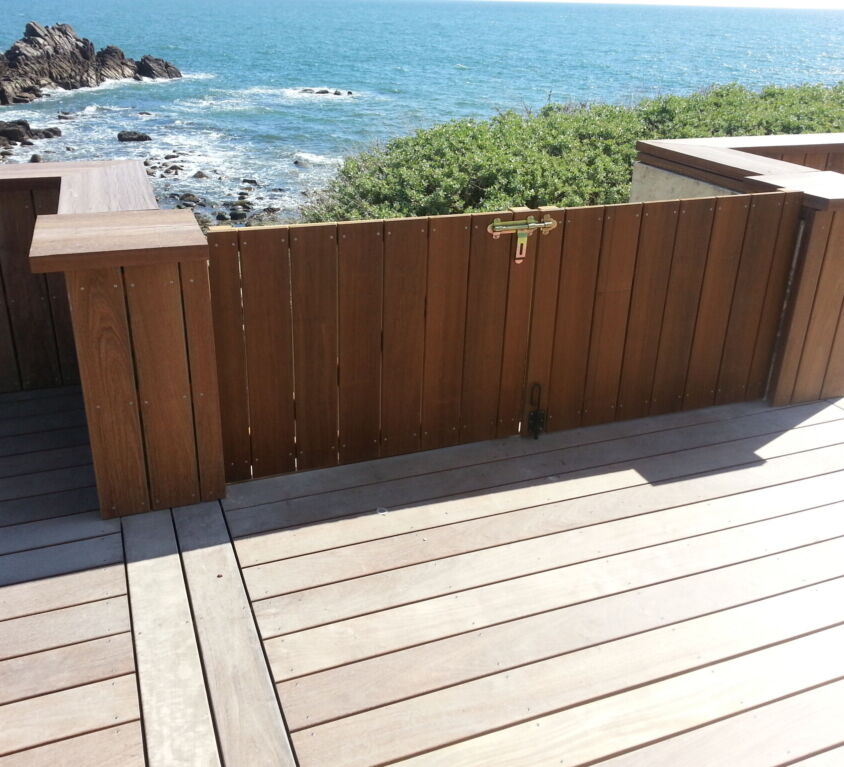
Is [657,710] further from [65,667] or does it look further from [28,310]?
[28,310]

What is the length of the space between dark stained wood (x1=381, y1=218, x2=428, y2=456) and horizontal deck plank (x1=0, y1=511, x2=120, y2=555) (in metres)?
1.13

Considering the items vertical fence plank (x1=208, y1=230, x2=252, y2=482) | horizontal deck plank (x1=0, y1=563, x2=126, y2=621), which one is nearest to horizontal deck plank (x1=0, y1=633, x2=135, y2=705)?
horizontal deck plank (x1=0, y1=563, x2=126, y2=621)

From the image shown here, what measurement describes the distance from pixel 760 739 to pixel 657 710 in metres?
0.26

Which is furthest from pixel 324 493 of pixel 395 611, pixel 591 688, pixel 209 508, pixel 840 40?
pixel 840 40

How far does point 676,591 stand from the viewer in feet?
8.86

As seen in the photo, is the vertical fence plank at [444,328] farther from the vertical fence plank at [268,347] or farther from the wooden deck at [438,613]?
the vertical fence plank at [268,347]

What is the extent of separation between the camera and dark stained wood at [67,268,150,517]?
270 cm

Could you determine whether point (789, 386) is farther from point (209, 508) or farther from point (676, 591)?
point (209, 508)

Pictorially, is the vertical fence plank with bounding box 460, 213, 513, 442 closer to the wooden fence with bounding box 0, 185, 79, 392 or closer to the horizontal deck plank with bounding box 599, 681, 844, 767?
the horizontal deck plank with bounding box 599, 681, 844, 767

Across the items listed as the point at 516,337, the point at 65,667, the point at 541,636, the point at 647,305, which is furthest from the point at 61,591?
the point at 647,305

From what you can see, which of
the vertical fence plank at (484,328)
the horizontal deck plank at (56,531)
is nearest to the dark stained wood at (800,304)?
the vertical fence plank at (484,328)

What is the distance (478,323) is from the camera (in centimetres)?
340

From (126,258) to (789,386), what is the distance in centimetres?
304

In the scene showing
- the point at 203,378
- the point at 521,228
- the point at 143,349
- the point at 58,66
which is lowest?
the point at 58,66
